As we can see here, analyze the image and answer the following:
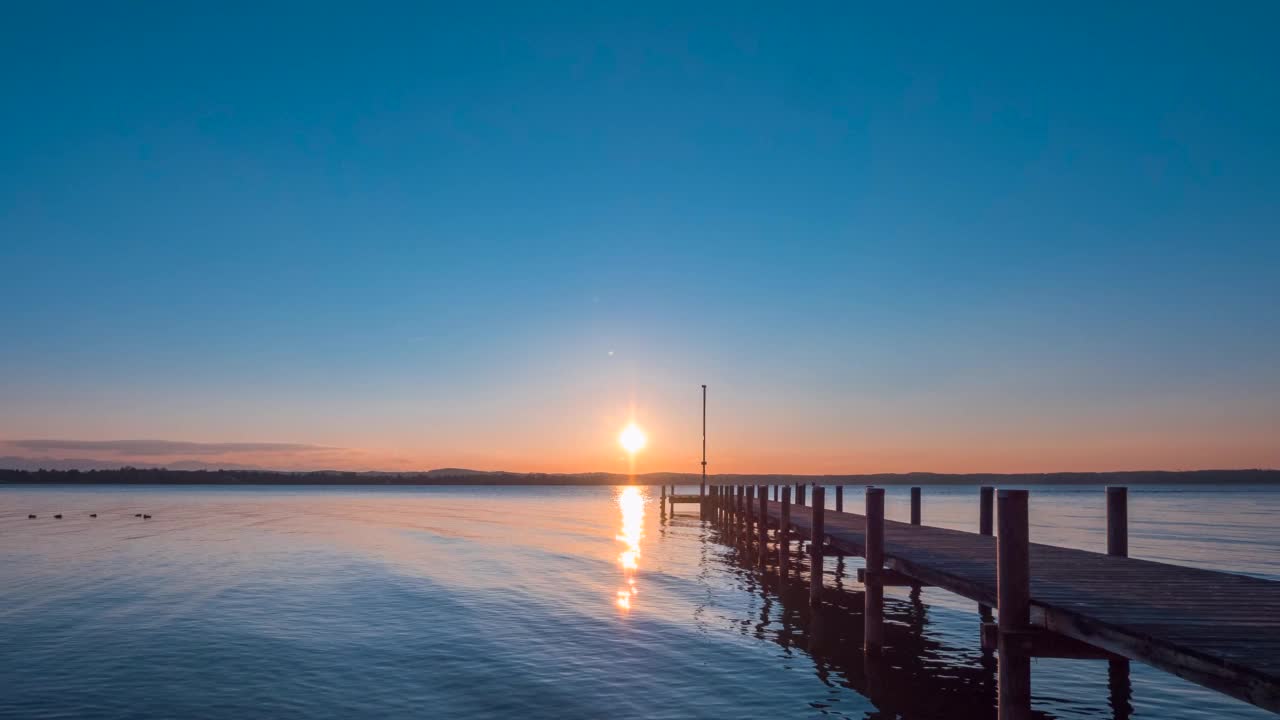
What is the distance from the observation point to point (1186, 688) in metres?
13.2

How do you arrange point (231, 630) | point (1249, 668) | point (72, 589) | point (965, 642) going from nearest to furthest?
point (1249, 668) < point (965, 642) < point (231, 630) < point (72, 589)

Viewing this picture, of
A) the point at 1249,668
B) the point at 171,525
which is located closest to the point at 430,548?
the point at 171,525

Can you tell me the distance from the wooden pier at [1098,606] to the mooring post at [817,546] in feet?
12.1

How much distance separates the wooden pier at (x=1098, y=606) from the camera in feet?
20.9

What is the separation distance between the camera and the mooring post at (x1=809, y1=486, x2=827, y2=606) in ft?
60.5

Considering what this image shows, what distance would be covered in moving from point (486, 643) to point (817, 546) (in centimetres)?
709

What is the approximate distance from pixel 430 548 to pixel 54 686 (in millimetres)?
22581

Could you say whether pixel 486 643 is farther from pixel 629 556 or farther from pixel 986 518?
pixel 629 556

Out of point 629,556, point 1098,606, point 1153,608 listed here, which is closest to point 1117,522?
point 1153,608

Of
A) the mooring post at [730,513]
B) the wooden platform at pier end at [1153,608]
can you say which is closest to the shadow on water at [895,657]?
the wooden platform at pier end at [1153,608]

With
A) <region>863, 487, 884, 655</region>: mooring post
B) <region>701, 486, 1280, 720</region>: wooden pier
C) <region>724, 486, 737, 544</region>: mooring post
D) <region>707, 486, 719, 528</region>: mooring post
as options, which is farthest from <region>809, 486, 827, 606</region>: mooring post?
<region>707, 486, 719, 528</region>: mooring post

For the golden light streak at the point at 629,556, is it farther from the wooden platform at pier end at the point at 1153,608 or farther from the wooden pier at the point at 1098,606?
the wooden platform at pier end at the point at 1153,608

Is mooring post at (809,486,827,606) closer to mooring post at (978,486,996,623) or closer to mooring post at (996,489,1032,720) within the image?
mooring post at (978,486,996,623)

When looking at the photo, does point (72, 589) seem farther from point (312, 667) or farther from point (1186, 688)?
point (1186, 688)
